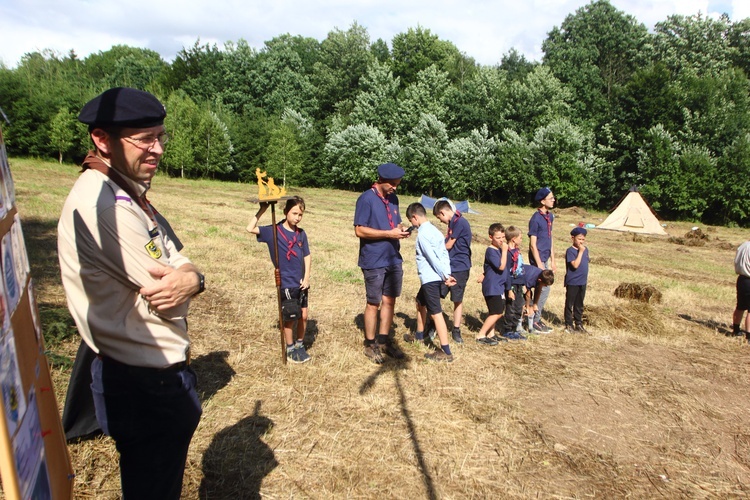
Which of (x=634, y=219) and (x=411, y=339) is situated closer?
(x=411, y=339)

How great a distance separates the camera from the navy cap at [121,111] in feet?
6.46

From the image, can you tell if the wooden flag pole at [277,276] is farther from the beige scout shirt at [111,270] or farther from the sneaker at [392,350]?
the beige scout shirt at [111,270]

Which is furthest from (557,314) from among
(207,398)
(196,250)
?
(196,250)

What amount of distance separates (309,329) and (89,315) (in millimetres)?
4995

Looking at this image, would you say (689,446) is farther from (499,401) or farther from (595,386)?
(499,401)

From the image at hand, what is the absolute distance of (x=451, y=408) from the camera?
4910 mm

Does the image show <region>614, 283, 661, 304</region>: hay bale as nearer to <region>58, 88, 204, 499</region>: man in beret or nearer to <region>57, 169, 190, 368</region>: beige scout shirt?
<region>58, 88, 204, 499</region>: man in beret

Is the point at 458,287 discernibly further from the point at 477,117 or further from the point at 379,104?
the point at 379,104

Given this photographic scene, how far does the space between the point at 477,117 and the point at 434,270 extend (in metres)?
34.5

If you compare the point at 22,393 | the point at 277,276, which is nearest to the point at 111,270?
the point at 22,393

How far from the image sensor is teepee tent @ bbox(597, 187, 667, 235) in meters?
24.2

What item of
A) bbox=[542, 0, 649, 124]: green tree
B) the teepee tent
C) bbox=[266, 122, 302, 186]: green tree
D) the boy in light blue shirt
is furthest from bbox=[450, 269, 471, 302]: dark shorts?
bbox=[542, 0, 649, 124]: green tree

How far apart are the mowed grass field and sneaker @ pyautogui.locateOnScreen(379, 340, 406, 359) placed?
15 cm

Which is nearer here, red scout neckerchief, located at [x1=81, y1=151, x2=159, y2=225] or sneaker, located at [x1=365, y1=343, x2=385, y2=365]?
red scout neckerchief, located at [x1=81, y1=151, x2=159, y2=225]
